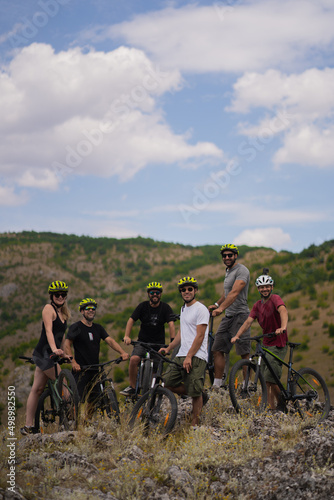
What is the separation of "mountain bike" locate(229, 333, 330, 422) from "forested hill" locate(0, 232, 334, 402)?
20365 millimetres

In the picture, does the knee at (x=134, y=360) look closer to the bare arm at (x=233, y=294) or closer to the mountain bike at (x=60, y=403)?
the mountain bike at (x=60, y=403)

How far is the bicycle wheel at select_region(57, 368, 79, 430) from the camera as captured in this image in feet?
23.4

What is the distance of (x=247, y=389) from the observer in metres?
7.61

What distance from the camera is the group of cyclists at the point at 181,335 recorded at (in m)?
7.18

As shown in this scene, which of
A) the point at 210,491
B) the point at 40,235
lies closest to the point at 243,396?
the point at 210,491

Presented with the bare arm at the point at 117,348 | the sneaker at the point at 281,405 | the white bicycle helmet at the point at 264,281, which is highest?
the white bicycle helmet at the point at 264,281

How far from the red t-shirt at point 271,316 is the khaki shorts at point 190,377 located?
1289mm

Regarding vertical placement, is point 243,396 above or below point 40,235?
below

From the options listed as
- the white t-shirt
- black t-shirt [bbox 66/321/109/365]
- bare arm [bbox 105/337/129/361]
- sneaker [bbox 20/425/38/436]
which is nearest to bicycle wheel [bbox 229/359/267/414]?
the white t-shirt

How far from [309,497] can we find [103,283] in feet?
352

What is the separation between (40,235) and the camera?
439 ft

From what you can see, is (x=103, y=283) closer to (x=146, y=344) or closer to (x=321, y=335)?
(x=321, y=335)

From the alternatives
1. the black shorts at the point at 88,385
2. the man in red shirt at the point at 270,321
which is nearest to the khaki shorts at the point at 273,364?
the man in red shirt at the point at 270,321

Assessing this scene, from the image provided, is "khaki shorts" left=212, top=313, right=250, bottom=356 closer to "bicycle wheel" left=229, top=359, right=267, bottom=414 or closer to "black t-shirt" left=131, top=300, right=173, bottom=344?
"bicycle wheel" left=229, top=359, right=267, bottom=414
